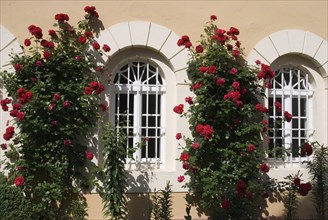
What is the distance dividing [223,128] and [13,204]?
3316mm

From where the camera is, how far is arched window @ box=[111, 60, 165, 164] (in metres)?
7.23

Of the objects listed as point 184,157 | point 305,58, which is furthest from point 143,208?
point 305,58

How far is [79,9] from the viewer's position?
703cm

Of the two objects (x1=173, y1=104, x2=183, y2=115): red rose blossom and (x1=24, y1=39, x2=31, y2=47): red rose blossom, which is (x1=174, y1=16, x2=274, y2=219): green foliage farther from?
(x1=24, y1=39, x2=31, y2=47): red rose blossom

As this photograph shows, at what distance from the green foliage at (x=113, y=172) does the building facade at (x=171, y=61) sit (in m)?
0.44

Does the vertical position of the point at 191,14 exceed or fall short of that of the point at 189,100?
it exceeds it

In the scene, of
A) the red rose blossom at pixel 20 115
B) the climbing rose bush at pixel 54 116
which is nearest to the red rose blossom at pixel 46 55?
the climbing rose bush at pixel 54 116

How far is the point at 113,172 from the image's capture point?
6473 millimetres

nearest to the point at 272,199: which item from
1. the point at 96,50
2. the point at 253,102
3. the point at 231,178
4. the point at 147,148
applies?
the point at 231,178

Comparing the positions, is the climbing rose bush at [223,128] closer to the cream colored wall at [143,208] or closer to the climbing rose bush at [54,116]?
the cream colored wall at [143,208]

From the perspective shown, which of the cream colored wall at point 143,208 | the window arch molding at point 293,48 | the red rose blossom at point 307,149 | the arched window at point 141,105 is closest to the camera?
the cream colored wall at point 143,208

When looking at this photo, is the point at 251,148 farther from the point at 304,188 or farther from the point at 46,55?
the point at 46,55

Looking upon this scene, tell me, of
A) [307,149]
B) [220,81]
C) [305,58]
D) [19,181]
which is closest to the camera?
[19,181]

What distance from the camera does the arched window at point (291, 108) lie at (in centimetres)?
768
